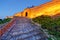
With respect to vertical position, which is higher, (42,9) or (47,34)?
(42,9)

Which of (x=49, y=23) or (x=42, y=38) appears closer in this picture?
(x=42, y=38)

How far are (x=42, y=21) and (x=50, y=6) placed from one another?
4.74m

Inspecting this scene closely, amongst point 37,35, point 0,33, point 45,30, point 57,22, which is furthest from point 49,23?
point 0,33

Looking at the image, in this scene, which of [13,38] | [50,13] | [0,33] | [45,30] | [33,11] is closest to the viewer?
[0,33]

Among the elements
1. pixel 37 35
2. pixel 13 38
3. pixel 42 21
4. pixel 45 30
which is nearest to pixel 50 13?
pixel 42 21

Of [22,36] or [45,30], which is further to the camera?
[45,30]

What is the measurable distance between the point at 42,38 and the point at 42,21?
5214 millimetres

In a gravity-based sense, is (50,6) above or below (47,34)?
above

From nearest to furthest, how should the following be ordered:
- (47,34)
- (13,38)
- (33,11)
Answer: (13,38) → (47,34) → (33,11)

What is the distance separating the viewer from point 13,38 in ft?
38.2

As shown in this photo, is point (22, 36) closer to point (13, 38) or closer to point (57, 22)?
point (13, 38)

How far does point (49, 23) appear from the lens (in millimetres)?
16984

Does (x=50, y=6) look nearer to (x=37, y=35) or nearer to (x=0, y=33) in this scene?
(x=37, y=35)

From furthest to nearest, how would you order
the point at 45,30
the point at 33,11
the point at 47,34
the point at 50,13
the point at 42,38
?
the point at 33,11 < the point at 50,13 < the point at 45,30 < the point at 47,34 < the point at 42,38
